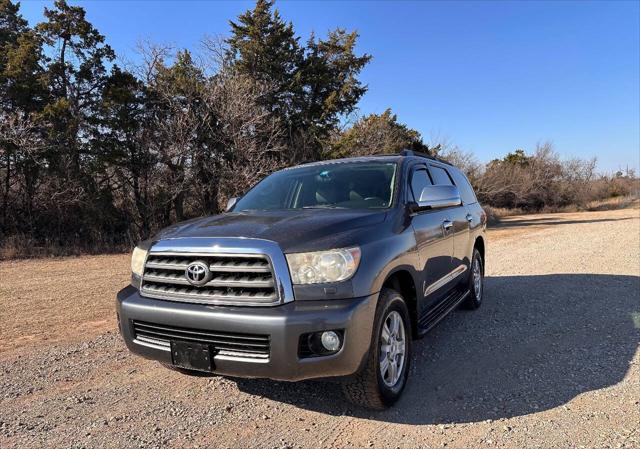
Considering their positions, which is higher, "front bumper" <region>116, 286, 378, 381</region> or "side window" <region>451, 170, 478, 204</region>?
"side window" <region>451, 170, 478, 204</region>

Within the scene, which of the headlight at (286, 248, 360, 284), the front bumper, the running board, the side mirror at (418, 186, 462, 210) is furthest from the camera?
the side mirror at (418, 186, 462, 210)

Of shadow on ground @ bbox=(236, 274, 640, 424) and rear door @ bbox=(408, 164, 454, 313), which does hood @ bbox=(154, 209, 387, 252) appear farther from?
shadow on ground @ bbox=(236, 274, 640, 424)

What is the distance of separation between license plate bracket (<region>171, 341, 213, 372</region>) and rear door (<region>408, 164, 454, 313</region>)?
186 cm

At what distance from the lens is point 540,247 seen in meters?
13.2

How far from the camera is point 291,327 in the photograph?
2781mm

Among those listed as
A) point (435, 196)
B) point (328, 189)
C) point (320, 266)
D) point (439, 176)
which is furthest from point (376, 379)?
point (439, 176)

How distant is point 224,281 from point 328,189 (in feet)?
5.63

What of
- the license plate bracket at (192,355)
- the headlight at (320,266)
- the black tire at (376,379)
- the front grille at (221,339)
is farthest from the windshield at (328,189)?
the license plate bracket at (192,355)

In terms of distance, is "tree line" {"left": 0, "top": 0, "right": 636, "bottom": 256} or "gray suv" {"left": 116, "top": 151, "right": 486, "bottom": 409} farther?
"tree line" {"left": 0, "top": 0, "right": 636, "bottom": 256}

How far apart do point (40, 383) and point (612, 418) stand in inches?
179

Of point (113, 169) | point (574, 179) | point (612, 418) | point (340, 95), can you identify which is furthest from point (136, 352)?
point (574, 179)

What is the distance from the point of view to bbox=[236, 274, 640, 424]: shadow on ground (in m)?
3.42

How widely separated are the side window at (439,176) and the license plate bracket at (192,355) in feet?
10.7

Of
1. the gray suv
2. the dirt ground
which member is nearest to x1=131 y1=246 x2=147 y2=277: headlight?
the gray suv
